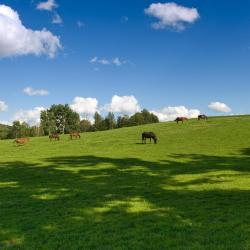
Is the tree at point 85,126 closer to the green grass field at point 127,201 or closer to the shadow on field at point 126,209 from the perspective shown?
the green grass field at point 127,201

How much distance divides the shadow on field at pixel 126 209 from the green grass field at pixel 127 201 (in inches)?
1.4

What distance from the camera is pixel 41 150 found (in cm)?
5691

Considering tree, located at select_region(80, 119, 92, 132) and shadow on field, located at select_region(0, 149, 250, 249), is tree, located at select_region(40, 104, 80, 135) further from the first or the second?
shadow on field, located at select_region(0, 149, 250, 249)

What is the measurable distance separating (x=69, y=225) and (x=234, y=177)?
49.4 ft

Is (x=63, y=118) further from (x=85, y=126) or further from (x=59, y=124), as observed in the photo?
(x=85, y=126)

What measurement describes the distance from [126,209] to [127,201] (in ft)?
5.54

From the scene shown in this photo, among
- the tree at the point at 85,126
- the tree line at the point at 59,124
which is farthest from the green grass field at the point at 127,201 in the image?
the tree at the point at 85,126

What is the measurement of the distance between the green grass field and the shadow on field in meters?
0.04

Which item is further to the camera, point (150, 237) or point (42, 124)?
point (42, 124)

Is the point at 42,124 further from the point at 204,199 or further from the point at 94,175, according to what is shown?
the point at 204,199

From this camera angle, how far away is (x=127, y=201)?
20.9m

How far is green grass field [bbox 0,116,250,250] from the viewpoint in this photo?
14.5m

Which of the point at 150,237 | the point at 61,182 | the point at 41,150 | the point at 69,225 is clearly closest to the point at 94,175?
the point at 61,182

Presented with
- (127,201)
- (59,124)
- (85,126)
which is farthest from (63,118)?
(127,201)
